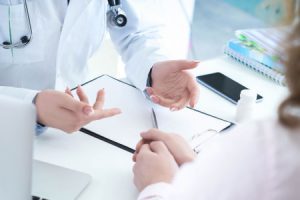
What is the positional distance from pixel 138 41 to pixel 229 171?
2.87 ft

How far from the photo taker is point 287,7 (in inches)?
14.6

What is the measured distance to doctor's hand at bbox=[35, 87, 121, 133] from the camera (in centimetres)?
85

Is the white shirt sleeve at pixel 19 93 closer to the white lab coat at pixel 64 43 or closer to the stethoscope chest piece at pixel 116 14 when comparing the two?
the white lab coat at pixel 64 43

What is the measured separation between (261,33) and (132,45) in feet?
1.42

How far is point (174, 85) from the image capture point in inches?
42.3

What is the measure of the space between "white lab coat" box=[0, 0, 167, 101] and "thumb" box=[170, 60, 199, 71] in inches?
3.8

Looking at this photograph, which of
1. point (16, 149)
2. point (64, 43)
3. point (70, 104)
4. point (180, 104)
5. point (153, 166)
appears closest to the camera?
point (16, 149)

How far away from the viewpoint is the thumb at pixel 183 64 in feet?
3.38

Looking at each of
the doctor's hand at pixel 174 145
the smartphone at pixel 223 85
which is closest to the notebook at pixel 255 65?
the smartphone at pixel 223 85

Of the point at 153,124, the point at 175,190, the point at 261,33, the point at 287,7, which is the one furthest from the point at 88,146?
the point at 261,33

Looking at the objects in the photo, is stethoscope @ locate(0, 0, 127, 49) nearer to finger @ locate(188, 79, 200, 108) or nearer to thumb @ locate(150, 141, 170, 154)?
finger @ locate(188, 79, 200, 108)

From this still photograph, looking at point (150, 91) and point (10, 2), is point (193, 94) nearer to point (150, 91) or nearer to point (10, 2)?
point (150, 91)

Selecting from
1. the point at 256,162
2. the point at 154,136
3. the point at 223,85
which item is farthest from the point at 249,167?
the point at 223,85

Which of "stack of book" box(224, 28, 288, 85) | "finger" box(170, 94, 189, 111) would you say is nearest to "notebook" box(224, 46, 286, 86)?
"stack of book" box(224, 28, 288, 85)
